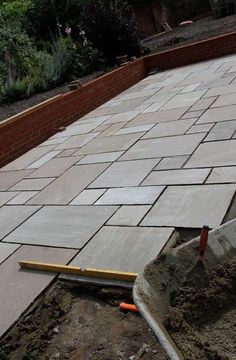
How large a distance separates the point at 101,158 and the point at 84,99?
2.82 m

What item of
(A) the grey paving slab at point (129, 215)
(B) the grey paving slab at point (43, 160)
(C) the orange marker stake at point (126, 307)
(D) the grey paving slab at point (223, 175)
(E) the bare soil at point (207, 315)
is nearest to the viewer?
(E) the bare soil at point (207, 315)

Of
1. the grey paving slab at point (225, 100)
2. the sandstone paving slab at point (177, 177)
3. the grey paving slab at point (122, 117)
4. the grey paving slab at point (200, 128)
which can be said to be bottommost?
the sandstone paving slab at point (177, 177)

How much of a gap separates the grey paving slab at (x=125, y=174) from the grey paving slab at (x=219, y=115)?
116 cm

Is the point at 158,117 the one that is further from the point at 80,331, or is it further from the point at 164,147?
the point at 80,331

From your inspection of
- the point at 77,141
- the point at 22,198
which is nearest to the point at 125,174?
the point at 22,198

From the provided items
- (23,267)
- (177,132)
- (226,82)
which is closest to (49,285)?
(23,267)

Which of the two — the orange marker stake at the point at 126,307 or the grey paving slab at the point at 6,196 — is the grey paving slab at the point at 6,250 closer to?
the grey paving slab at the point at 6,196

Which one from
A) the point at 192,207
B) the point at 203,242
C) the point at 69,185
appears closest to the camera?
the point at 203,242

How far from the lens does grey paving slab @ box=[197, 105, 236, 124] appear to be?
4.84 meters

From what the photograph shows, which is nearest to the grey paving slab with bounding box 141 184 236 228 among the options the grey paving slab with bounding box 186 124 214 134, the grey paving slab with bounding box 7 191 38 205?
the grey paving slab with bounding box 186 124 214 134

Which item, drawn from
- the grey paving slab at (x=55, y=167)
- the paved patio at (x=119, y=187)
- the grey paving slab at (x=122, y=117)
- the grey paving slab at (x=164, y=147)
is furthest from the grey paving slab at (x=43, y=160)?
the grey paving slab at (x=164, y=147)

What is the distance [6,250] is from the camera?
332cm

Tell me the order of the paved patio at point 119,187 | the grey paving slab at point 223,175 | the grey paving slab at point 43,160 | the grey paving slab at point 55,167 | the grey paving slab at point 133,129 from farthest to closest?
the grey paving slab at point 133,129, the grey paving slab at point 43,160, the grey paving slab at point 55,167, the grey paving slab at point 223,175, the paved patio at point 119,187

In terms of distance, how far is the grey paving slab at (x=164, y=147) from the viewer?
4.31 meters
